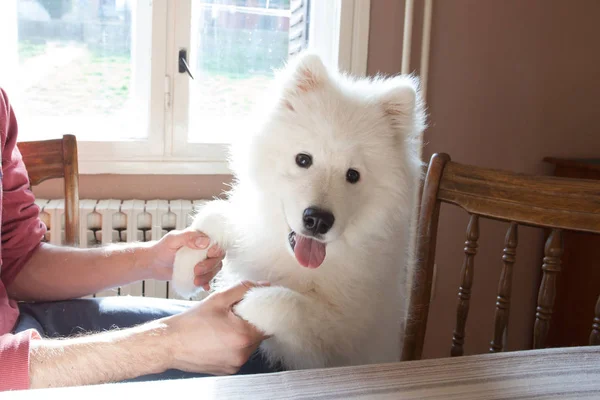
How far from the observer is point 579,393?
77 centimetres

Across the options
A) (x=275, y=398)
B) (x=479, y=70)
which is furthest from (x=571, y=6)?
(x=275, y=398)

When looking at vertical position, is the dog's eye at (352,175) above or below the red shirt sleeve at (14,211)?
above

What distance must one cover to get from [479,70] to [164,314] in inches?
79.8

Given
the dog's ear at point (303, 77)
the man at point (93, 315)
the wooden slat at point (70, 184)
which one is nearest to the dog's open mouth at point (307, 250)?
the man at point (93, 315)

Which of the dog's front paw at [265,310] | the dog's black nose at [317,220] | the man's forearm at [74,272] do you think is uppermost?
the dog's black nose at [317,220]

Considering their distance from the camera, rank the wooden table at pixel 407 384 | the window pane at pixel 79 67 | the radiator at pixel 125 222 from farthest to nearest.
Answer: the window pane at pixel 79 67 < the radiator at pixel 125 222 < the wooden table at pixel 407 384

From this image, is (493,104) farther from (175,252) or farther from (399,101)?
(175,252)

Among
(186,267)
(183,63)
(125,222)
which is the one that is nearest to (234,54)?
(183,63)

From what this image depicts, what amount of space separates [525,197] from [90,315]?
1.09 metres

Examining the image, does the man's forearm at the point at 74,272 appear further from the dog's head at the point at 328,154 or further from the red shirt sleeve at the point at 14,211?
the dog's head at the point at 328,154

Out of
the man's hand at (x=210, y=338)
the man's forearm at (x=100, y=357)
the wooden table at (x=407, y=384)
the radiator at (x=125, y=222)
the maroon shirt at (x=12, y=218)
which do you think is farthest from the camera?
the radiator at (x=125, y=222)

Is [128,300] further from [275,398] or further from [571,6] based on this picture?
[571,6]

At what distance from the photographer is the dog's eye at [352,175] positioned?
140 cm

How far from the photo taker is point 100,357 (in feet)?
3.46
